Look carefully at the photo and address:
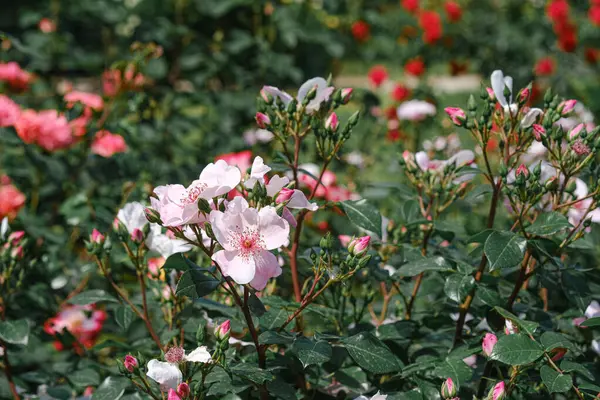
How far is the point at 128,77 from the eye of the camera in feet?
8.27

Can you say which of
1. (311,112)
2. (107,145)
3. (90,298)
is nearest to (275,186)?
(311,112)

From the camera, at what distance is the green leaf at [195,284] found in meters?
0.95

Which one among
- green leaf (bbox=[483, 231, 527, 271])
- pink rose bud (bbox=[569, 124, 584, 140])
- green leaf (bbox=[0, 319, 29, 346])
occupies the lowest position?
green leaf (bbox=[0, 319, 29, 346])

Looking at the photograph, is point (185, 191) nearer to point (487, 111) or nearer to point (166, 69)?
point (487, 111)

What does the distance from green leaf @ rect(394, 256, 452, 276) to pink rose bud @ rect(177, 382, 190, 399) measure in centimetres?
38

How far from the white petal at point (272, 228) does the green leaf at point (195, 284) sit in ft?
0.32

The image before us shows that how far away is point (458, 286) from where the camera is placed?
1.09 meters

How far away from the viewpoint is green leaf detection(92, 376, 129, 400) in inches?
43.1

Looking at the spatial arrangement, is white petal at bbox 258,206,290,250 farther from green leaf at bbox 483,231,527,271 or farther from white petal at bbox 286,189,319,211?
green leaf at bbox 483,231,527,271

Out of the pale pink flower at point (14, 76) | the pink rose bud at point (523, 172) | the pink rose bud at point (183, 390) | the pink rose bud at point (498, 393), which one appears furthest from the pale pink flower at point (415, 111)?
the pink rose bud at point (183, 390)

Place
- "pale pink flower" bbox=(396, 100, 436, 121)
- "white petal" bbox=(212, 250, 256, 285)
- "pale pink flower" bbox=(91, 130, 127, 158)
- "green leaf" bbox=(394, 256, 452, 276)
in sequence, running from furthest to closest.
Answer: "pale pink flower" bbox=(396, 100, 436, 121)
"pale pink flower" bbox=(91, 130, 127, 158)
"green leaf" bbox=(394, 256, 452, 276)
"white petal" bbox=(212, 250, 256, 285)

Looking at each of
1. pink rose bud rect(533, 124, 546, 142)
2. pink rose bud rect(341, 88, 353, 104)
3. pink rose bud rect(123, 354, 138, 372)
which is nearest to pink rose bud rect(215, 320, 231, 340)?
pink rose bud rect(123, 354, 138, 372)

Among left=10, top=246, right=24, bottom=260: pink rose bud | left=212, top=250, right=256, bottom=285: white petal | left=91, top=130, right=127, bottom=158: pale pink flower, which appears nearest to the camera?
left=212, top=250, right=256, bottom=285: white petal

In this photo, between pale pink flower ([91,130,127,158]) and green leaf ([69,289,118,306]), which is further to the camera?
pale pink flower ([91,130,127,158])
